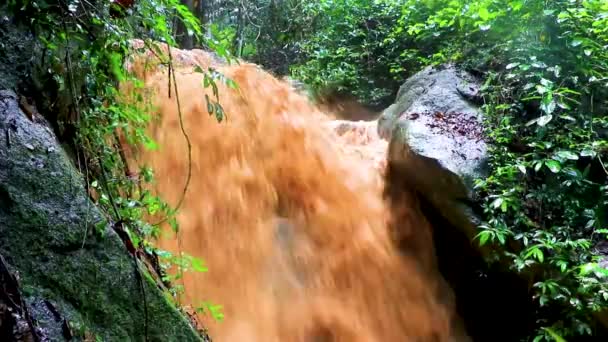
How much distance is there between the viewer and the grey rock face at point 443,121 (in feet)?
13.5

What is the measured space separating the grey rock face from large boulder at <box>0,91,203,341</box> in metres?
3.03

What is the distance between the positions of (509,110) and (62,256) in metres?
3.93

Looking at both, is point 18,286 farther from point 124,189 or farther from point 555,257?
point 555,257

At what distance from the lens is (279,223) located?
4.16 m

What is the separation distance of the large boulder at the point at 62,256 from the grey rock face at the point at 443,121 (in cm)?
303

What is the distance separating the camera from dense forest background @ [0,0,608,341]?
83.3 inches

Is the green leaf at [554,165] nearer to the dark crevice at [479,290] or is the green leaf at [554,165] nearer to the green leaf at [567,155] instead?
the green leaf at [567,155]

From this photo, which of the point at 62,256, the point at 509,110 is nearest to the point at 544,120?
the point at 509,110

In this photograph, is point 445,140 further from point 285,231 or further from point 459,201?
→ point 285,231

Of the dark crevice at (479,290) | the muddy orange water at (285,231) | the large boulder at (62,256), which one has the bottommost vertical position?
the dark crevice at (479,290)

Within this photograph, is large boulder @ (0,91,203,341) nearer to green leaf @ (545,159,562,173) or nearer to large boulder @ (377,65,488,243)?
large boulder @ (377,65,488,243)

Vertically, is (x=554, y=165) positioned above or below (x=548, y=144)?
below

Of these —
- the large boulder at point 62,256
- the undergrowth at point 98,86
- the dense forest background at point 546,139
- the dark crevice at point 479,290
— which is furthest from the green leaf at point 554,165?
the large boulder at point 62,256

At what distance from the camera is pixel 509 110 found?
428cm
